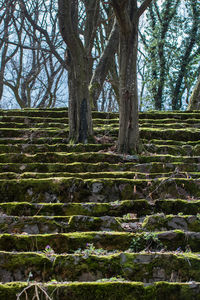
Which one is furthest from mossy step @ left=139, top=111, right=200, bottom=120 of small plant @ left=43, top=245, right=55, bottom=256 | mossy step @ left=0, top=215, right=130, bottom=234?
small plant @ left=43, top=245, right=55, bottom=256

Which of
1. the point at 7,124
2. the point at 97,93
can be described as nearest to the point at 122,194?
the point at 7,124

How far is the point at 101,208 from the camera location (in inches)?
129

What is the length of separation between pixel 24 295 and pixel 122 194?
6.85ft

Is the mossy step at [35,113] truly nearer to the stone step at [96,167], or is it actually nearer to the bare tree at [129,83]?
the bare tree at [129,83]

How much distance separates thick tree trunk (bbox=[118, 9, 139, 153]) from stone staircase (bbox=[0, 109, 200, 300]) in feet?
0.99

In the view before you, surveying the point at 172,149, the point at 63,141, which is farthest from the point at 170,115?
the point at 63,141

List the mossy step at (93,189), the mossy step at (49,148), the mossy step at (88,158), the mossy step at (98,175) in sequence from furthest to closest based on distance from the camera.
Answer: the mossy step at (49,148) → the mossy step at (88,158) → the mossy step at (98,175) → the mossy step at (93,189)

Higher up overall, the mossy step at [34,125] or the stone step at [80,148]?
the mossy step at [34,125]

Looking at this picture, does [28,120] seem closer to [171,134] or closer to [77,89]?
[77,89]

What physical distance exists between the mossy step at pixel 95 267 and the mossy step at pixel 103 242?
24 centimetres

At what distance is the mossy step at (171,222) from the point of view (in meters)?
2.93

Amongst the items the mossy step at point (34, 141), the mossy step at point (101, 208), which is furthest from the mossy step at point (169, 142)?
the mossy step at point (101, 208)

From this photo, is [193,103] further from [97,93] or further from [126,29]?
[126,29]

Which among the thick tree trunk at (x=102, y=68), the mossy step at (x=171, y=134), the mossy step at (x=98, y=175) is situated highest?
the thick tree trunk at (x=102, y=68)
